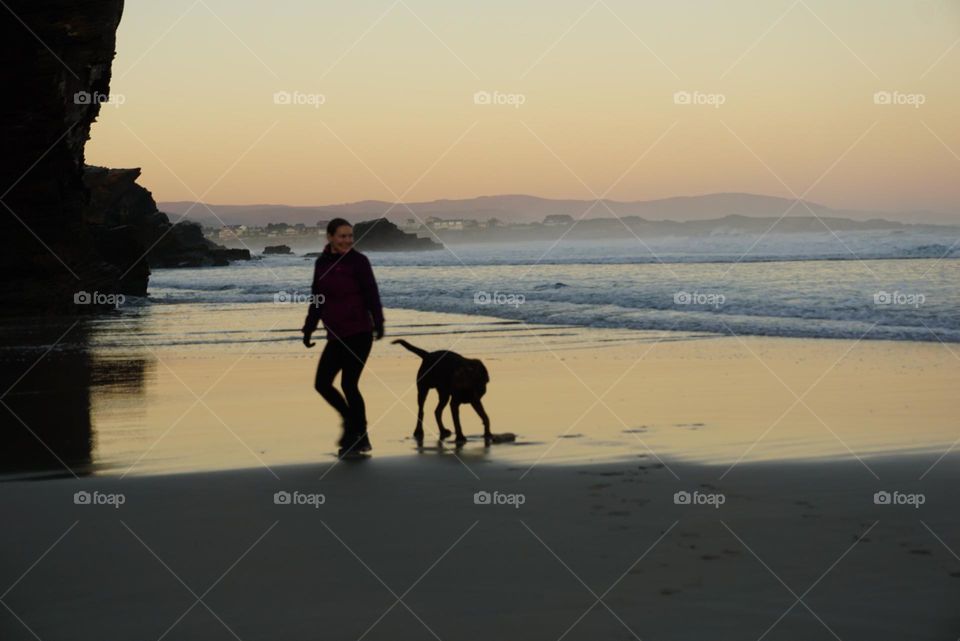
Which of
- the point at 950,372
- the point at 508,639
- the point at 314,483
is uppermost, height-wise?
the point at 950,372

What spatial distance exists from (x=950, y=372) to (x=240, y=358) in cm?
997

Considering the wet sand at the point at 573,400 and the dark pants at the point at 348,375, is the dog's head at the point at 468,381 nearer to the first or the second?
the wet sand at the point at 573,400

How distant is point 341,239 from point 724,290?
21.7m

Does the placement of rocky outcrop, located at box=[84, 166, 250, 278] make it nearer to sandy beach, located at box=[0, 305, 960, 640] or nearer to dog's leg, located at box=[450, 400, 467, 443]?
sandy beach, located at box=[0, 305, 960, 640]

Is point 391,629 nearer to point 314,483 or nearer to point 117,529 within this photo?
point 117,529

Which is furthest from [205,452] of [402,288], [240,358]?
[402,288]

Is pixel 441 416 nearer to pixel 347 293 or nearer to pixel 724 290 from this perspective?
pixel 347 293

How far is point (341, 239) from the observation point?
1006 centimetres

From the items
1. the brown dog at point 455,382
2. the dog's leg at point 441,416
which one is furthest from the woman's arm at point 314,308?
the dog's leg at point 441,416

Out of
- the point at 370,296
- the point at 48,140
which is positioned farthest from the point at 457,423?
the point at 48,140

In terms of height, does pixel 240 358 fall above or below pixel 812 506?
above

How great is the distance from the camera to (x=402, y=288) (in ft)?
131

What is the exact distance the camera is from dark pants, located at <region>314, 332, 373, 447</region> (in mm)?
10203

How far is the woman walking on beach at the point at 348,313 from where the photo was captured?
10.1 metres
